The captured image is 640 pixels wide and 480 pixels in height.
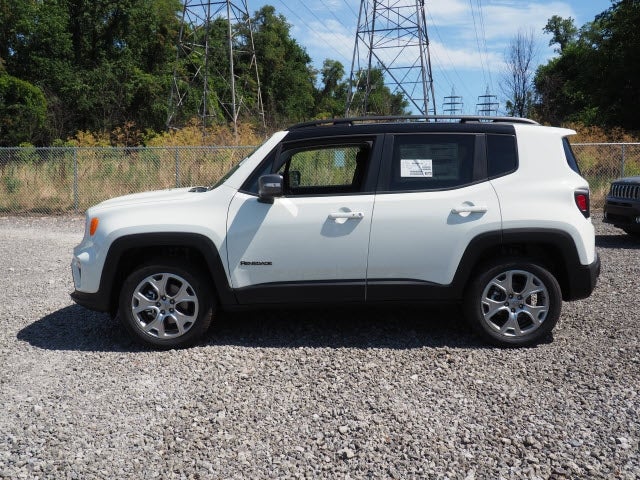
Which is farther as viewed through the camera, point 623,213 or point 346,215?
point 623,213

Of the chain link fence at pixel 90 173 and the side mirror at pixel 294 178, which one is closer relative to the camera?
the side mirror at pixel 294 178

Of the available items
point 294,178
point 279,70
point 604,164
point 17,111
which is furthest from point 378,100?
point 294,178

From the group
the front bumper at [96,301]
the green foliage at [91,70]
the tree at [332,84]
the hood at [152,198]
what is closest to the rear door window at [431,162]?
the hood at [152,198]

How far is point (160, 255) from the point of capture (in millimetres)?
5250

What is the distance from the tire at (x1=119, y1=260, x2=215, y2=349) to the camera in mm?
5121

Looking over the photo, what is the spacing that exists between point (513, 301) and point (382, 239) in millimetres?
1182

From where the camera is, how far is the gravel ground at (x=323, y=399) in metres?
3.40

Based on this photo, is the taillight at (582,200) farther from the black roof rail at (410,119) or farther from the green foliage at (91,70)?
the green foliage at (91,70)

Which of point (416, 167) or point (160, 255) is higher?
point (416, 167)

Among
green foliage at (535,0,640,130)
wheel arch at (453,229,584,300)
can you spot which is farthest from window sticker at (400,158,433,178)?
green foliage at (535,0,640,130)

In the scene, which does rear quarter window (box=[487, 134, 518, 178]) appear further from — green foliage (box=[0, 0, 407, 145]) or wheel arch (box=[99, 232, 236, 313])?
green foliage (box=[0, 0, 407, 145])

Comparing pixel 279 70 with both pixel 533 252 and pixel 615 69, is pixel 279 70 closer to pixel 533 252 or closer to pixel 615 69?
pixel 615 69

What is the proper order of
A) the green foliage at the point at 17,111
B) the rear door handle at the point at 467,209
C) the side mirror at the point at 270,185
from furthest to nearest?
the green foliage at the point at 17,111 → the rear door handle at the point at 467,209 → the side mirror at the point at 270,185

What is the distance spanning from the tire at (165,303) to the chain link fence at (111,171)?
10.5m
